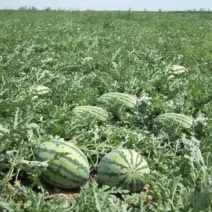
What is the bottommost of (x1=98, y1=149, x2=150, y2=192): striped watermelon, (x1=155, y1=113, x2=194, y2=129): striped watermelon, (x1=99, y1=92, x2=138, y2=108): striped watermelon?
(x1=98, y1=149, x2=150, y2=192): striped watermelon

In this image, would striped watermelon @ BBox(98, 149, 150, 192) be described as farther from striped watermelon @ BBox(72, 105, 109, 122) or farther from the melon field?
striped watermelon @ BBox(72, 105, 109, 122)

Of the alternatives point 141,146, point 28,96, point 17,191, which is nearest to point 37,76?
point 28,96

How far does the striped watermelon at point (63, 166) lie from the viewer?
3.37 m

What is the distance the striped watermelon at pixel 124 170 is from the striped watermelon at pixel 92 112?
3.14ft

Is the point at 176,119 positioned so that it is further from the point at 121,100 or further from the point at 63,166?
the point at 63,166

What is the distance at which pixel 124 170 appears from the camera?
3385mm

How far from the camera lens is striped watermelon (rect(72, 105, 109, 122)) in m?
4.42

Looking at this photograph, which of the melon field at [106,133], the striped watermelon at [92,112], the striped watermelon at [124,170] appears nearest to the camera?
the melon field at [106,133]

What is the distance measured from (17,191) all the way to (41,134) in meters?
0.84

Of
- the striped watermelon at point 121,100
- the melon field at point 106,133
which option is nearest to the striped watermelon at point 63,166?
the melon field at point 106,133

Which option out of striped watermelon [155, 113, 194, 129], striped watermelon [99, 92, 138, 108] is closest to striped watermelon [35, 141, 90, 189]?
striped watermelon [155, 113, 194, 129]

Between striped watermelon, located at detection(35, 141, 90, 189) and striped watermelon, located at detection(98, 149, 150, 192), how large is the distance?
14 centimetres

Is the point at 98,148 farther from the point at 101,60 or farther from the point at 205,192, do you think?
the point at 101,60

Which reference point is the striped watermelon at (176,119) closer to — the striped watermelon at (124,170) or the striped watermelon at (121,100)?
the striped watermelon at (121,100)
